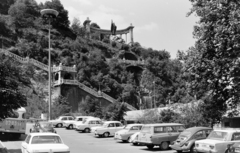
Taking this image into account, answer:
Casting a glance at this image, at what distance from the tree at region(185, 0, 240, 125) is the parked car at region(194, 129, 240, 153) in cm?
190

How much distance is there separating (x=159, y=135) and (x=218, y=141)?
464 cm

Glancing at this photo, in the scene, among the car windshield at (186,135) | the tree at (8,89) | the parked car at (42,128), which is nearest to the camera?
the tree at (8,89)

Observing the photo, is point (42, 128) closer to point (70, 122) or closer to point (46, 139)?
point (46, 139)

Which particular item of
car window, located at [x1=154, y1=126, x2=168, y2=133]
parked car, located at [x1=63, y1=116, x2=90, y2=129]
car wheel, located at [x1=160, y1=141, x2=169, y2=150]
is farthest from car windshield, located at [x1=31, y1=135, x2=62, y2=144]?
parked car, located at [x1=63, y1=116, x2=90, y2=129]

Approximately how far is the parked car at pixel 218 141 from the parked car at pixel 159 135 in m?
3.29

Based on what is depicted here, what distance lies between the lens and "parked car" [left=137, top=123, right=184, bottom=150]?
18.1 m

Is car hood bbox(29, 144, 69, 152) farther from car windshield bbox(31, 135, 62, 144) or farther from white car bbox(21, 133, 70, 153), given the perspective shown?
car windshield bbox(31, 135, 62, 144)

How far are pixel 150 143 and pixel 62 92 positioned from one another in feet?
124

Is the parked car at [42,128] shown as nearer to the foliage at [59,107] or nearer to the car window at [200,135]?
the car window at [200,135]

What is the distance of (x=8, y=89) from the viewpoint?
16.5m

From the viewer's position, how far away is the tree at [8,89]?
53.7 feet

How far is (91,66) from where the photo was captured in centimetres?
6881

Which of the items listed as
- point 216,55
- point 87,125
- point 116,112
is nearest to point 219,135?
point 216,55

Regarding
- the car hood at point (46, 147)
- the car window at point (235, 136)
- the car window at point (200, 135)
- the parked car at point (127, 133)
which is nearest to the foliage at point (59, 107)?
the parked car at point (127, 133)
